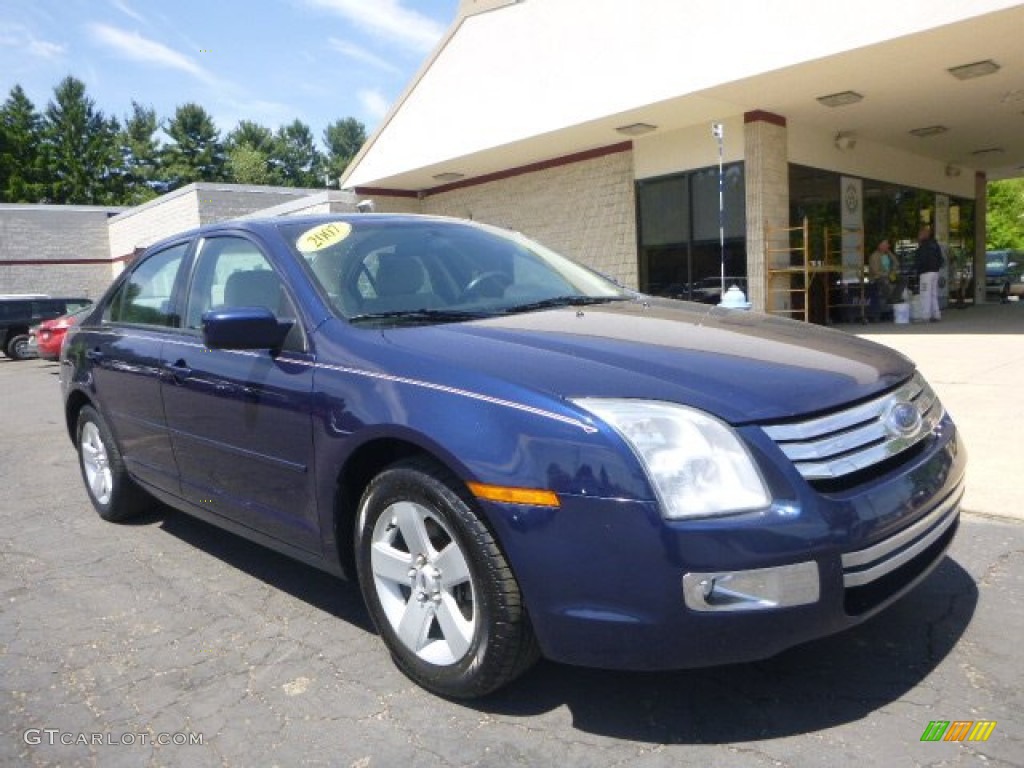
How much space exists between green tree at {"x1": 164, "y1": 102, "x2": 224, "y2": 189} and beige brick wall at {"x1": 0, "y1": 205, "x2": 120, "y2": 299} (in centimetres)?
3749

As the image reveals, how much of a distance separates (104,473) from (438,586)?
118 inches

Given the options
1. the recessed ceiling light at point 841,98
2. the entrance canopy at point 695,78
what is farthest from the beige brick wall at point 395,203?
the recessed ceiling light at point 841,98

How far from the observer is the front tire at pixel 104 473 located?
14.4ft

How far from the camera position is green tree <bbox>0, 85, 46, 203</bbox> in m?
60.5

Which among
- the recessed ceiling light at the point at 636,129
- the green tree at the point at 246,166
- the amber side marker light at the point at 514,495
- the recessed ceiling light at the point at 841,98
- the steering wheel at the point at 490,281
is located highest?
the green tree at the point at 246,166

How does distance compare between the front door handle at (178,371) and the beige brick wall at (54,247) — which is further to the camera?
the beige brick wall at (54,247)

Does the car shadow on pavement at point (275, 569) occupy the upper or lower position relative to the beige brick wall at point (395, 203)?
lower

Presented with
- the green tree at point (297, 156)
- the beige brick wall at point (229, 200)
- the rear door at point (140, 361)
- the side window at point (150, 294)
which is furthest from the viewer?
the green tree at point (297, 156)

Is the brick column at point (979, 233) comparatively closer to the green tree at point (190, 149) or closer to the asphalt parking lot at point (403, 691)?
the asphalt parking lot at point (403, 691)

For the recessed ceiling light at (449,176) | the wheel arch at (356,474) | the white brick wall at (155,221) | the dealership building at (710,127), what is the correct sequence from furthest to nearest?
1. the white brick wall at (155,221)
2. the recessed ceiling light at (449,176)
3. the dealership building at (710,127)
4. the wheel arch at (356,474)

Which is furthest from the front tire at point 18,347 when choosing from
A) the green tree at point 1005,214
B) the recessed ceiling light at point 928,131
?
the green tree at point 1005,214

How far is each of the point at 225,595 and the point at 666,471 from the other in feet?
7.52

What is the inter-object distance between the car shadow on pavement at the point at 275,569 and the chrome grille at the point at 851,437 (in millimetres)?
1763

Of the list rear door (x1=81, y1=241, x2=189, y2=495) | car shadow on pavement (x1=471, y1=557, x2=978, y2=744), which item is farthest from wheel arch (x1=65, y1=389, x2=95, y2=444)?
car shadow on pavement (x1=471, y1=557, x2=978, y2=744)
